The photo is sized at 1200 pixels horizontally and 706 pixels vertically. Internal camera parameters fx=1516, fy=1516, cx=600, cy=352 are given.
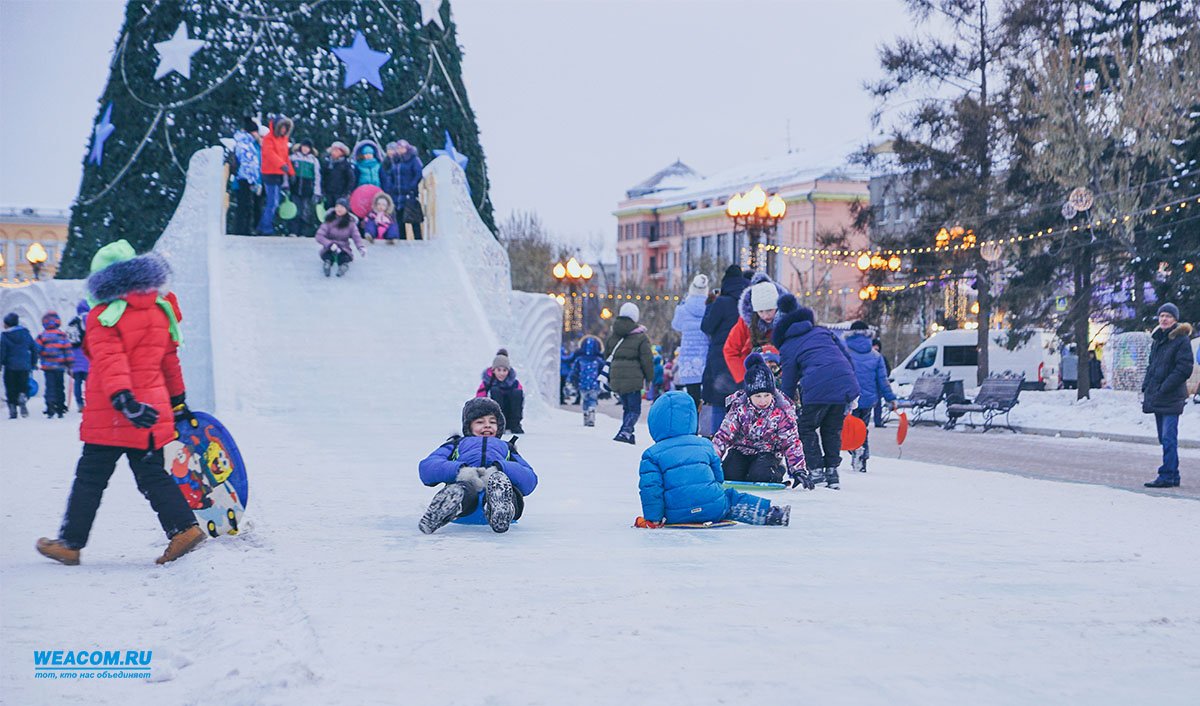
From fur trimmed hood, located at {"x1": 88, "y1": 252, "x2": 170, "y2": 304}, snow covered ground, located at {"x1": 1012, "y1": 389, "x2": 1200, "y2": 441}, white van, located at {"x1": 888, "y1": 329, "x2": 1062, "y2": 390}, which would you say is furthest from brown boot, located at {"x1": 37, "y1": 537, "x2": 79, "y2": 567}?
white van, located at {"x1": 888, "y1": 329, "x2": 1062, "y2": 390}

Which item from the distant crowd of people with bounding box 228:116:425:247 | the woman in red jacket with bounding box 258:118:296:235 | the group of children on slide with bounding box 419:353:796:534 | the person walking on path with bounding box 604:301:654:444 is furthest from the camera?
the distant crowd of people with bounding box 228:116:425:247

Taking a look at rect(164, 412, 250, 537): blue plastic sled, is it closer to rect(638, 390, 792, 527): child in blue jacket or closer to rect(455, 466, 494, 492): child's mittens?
rect(455, 466, 494, 492): child's mittens

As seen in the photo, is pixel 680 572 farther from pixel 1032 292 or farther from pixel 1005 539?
pixel 1032 292

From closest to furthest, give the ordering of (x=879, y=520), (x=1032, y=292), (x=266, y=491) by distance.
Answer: (x=879, y=520) → (x=266, y=491) → (x=1032, y=292)

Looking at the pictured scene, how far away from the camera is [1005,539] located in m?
8.12

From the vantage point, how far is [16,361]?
20.2 m

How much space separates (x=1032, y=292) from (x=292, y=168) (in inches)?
672

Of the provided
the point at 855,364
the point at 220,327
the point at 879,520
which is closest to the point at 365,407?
the point at 220,327

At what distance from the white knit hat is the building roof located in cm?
9948

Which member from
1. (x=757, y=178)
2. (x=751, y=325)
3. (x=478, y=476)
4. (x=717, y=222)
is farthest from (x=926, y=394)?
(x=717, y=222)

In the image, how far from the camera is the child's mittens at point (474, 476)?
8070 millimetres

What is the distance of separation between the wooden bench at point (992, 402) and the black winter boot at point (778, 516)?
1749 cm

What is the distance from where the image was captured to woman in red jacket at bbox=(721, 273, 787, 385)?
11.6m

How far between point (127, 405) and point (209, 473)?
748 mm
